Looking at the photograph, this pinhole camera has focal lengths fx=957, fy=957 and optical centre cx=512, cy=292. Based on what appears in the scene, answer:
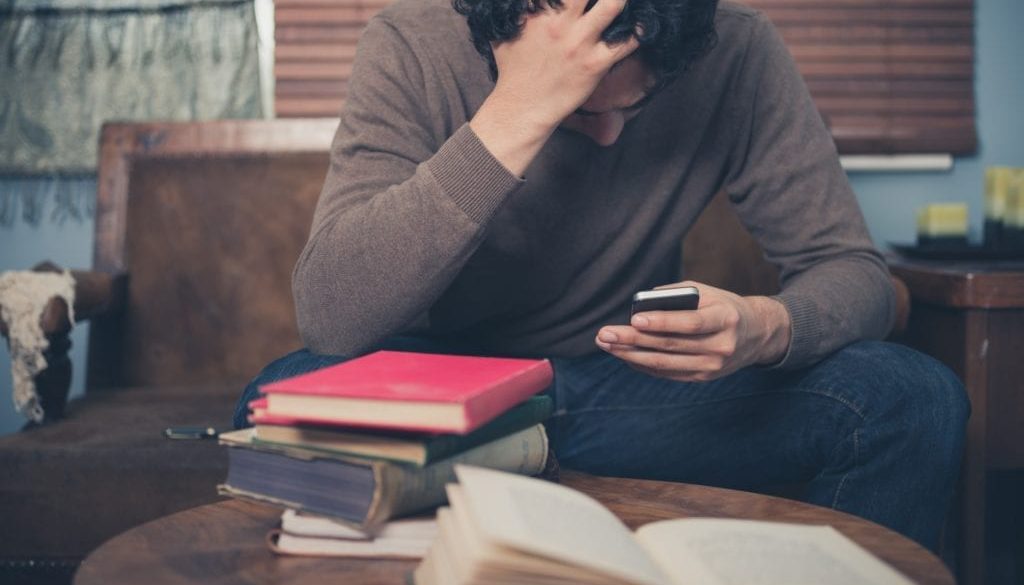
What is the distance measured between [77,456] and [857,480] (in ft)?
3.17

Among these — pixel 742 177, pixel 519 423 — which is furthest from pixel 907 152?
pixel 519 423

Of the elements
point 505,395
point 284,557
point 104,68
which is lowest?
point 284,557

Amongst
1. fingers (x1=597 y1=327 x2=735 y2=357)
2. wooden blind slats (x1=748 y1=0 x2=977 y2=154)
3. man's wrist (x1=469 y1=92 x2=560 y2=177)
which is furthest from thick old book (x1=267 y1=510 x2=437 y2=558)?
wooden blind slats (x1=748 y1=0 x2=977 y2=154)

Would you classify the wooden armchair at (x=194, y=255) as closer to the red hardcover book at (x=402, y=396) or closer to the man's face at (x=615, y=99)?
the man's face at (x=615, y=99)

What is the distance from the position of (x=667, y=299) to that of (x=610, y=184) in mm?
420

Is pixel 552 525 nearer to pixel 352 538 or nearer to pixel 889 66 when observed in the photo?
pixel 352 538

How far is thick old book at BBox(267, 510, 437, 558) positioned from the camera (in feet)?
2.16

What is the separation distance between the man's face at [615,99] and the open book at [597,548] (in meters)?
0.54

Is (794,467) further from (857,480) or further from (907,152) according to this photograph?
Result: (907,152)

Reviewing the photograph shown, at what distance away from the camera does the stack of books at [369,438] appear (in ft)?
2.05

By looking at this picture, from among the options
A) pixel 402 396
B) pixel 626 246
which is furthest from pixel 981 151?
pixel 402 396

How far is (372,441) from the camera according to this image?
0.65 meters

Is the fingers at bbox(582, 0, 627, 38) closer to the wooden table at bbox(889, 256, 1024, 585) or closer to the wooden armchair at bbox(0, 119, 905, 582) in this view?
the wooden table at bbox(889, 256, 1024, 585)

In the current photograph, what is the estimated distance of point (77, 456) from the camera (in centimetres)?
126
